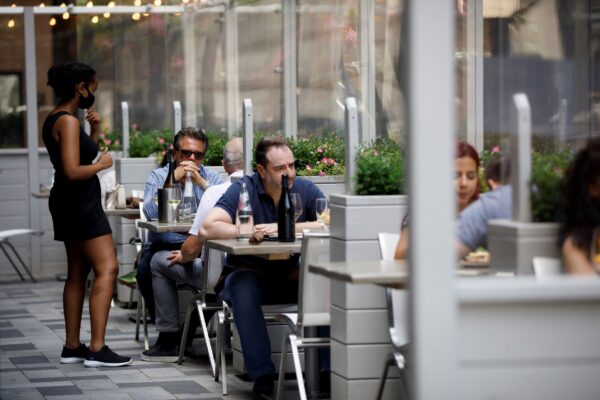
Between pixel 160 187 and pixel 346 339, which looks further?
pixel 160 187

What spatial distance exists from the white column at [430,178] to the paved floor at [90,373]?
111 inches

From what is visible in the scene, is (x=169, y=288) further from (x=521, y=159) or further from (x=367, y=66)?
(x=521, y=159)

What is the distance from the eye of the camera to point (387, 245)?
5156mm

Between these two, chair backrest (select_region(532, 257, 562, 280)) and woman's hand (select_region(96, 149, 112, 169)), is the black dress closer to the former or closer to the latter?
woman's hand (select_region(96, 149, 112, 169))

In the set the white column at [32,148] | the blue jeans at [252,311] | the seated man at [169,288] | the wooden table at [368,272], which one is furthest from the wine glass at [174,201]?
the white column at [32,148]

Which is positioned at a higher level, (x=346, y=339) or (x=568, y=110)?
(x=568, y=110)

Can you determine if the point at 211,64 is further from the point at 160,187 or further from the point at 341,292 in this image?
the point at 341,292

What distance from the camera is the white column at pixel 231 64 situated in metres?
11.8

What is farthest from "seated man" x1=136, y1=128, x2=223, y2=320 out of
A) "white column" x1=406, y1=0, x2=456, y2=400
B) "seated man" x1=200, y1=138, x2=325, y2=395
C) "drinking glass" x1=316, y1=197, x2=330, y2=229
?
"white column" x1=406, y1=0, x2=456, y2=400

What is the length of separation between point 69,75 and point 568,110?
9.09ft

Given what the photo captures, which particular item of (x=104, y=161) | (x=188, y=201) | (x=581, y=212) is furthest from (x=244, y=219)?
(x=581, y=212)

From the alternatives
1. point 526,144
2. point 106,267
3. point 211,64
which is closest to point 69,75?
point 106,267

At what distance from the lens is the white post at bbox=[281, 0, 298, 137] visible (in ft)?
34.1

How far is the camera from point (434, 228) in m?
3.39
